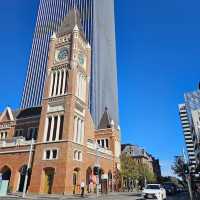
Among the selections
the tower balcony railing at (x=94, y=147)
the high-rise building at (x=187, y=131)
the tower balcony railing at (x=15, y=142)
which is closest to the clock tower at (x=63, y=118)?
the tower balcony railing at (x=94, y=147)

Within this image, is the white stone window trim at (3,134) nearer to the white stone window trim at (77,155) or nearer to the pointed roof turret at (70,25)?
the white stone window trim at (77,155)

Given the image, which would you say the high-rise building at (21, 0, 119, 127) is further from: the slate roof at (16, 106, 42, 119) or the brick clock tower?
the brick clock tower

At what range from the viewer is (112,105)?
472 ft

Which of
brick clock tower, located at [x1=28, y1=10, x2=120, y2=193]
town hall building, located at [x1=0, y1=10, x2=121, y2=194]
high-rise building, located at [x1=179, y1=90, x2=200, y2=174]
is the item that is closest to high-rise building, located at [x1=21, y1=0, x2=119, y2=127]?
high-rise building, located at [x1=179, y1=90, x2=200, y2=174]

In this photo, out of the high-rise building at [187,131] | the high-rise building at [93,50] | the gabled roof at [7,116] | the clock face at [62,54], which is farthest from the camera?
the high-rise building at [93,50]

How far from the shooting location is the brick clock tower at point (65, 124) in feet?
124

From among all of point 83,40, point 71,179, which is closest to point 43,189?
point 71,179

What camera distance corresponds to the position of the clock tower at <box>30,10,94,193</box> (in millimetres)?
37719

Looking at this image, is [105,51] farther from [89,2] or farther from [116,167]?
[116,167]

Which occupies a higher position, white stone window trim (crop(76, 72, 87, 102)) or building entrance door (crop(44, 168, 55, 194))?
white stone window trim (crop(76, 72, 87, 102))

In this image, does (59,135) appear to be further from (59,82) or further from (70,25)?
(70,25)

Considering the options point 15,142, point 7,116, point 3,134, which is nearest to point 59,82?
point 15,142

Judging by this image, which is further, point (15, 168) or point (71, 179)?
point (15, 168)

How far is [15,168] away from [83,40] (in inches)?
1234
